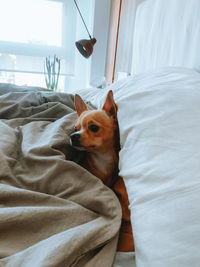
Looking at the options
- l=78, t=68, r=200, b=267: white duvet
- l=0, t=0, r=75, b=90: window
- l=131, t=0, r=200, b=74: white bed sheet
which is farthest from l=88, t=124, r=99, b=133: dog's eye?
l=0, t=0, r=75, b=90: window

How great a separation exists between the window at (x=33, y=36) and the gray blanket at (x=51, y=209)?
107 inches

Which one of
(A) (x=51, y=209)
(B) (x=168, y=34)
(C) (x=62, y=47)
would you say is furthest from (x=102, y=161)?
(C) (x=62, y=47)

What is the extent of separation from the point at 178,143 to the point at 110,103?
1.06 feet

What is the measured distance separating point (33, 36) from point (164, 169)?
3137 mm

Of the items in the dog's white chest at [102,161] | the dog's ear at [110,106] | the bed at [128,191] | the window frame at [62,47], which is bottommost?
the dog's white chest at [102,161]

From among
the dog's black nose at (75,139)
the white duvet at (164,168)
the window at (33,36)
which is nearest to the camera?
the white duvet at (164,168)

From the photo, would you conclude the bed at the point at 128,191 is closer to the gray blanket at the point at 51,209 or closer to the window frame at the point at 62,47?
the gray blanket at the point at 51,209

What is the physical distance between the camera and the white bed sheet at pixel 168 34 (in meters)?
0.81

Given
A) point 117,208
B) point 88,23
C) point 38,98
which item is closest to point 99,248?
point 117,208

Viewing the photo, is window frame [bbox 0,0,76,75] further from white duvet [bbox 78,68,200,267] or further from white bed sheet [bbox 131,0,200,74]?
white duvet [bbox 78,68,200,267]

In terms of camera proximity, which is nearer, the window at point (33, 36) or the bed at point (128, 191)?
the bed at point (128, 191)

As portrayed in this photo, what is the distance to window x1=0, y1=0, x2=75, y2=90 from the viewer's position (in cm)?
283

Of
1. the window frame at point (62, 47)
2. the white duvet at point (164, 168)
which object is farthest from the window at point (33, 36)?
the white duvet at point (164, 168)

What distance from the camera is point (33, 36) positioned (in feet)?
9.62
